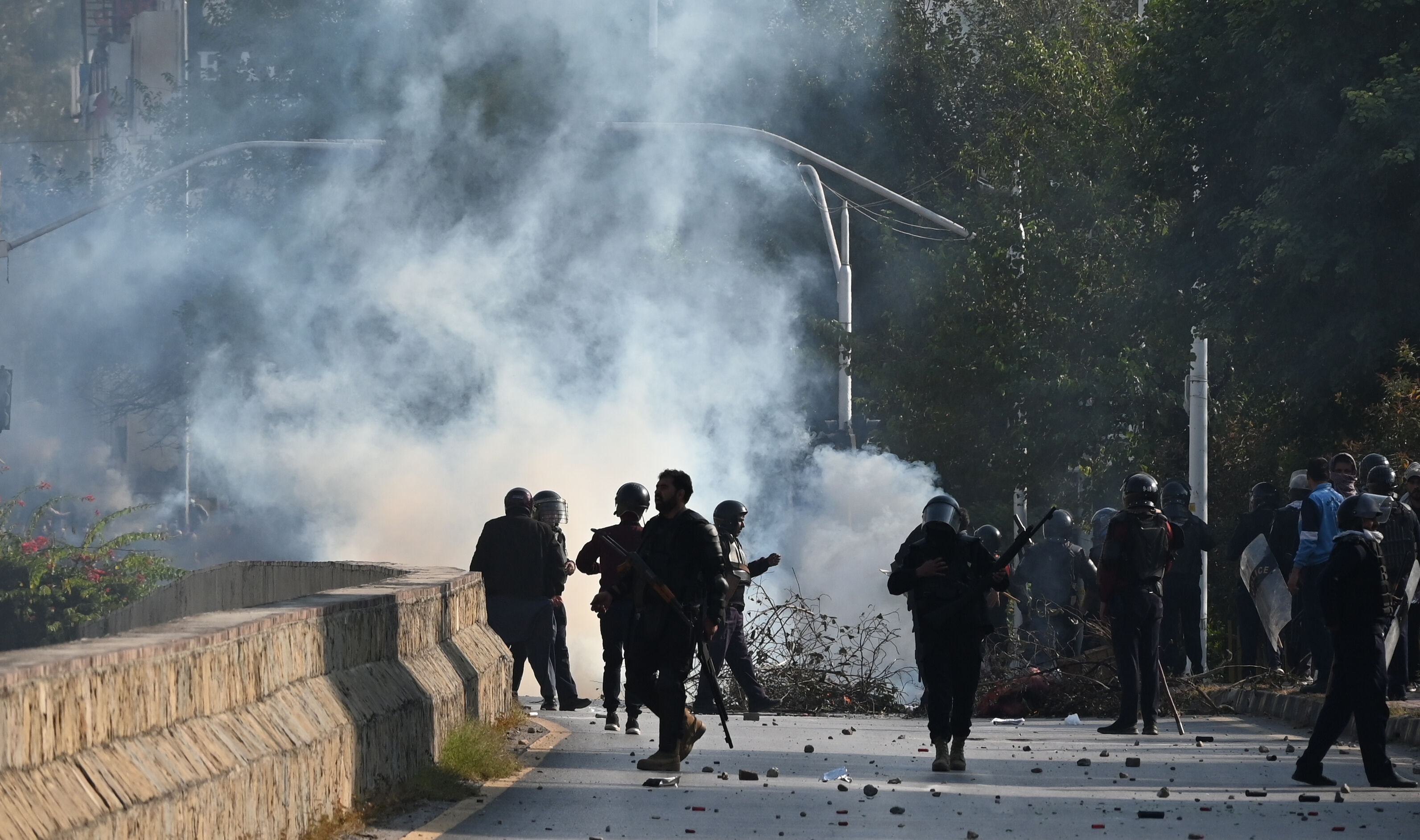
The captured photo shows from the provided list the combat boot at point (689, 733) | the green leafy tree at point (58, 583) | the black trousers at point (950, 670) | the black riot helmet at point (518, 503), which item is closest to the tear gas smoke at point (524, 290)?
the green leafy tree at point (58, 583)

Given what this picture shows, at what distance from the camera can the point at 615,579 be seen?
41.1 ft

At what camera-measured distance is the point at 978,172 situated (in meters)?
28.6

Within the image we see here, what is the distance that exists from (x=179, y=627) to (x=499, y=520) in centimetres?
711

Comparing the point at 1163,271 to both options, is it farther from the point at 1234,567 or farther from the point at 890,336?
the point at 890,336

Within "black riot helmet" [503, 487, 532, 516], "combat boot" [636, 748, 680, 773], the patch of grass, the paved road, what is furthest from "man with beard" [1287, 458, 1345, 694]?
the patch of grass

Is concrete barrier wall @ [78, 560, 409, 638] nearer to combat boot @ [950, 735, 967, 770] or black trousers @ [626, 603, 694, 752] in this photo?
black trousers @ [626, 603, 694, 752]

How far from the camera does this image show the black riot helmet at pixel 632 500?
13.2 meters

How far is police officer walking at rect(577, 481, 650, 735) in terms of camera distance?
12.7m

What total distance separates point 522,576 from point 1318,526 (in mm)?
5031

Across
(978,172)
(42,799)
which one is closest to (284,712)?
(42,799)

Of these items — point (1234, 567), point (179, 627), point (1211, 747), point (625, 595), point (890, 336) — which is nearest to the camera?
point (179, 627)

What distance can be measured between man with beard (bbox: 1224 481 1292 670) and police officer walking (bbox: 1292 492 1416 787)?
5.00 metres

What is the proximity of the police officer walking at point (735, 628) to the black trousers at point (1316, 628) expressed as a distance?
3264 millimetres

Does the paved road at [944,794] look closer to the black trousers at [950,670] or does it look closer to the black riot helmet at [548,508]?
the black trousers at [950,670]
